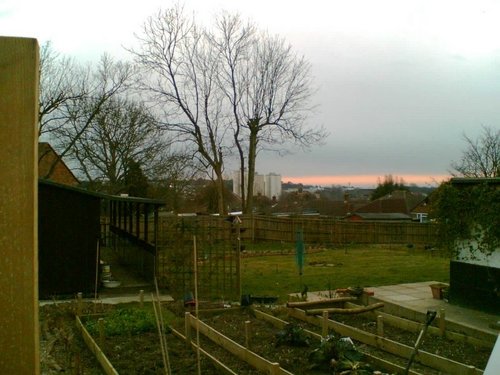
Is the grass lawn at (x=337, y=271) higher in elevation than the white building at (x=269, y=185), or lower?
lower

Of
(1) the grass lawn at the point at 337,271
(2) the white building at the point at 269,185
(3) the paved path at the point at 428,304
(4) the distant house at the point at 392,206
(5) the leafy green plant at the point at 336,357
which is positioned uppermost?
(2) the white building at the point at 269,185

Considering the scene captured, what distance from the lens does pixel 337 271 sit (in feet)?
57.4

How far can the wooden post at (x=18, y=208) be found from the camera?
107 centimetres

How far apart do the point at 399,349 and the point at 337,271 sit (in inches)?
423

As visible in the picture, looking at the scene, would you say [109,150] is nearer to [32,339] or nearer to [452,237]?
[452,237]

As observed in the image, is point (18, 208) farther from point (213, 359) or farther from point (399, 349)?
point (399, 349)

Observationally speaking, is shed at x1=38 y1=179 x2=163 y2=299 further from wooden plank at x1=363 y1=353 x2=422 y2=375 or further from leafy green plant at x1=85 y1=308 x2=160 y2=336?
wooden plank at x1=363 y1=353 x2=422 y2=375

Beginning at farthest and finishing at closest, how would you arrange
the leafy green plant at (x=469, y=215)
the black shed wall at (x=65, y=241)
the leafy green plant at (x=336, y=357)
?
the black shed wall at (x=65, y=241)
the leafy green plant at (x=469, y=215)
the leafy green plant at (x=336, y=357)

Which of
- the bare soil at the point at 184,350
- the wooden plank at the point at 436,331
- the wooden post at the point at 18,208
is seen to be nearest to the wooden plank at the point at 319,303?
the bare soil at the point at 184,350

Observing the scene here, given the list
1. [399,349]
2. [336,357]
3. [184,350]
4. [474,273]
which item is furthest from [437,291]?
[184,350]

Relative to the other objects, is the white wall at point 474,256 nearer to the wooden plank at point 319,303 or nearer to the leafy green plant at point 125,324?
the wooden plank at point 319,303

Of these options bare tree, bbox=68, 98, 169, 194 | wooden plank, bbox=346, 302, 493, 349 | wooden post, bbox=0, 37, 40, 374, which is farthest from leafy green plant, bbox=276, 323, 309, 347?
bare tree, bbox=68, 98, 169, 194

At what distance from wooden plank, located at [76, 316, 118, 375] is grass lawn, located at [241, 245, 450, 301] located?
4.93m

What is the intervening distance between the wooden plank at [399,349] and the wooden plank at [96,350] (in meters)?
3.44
